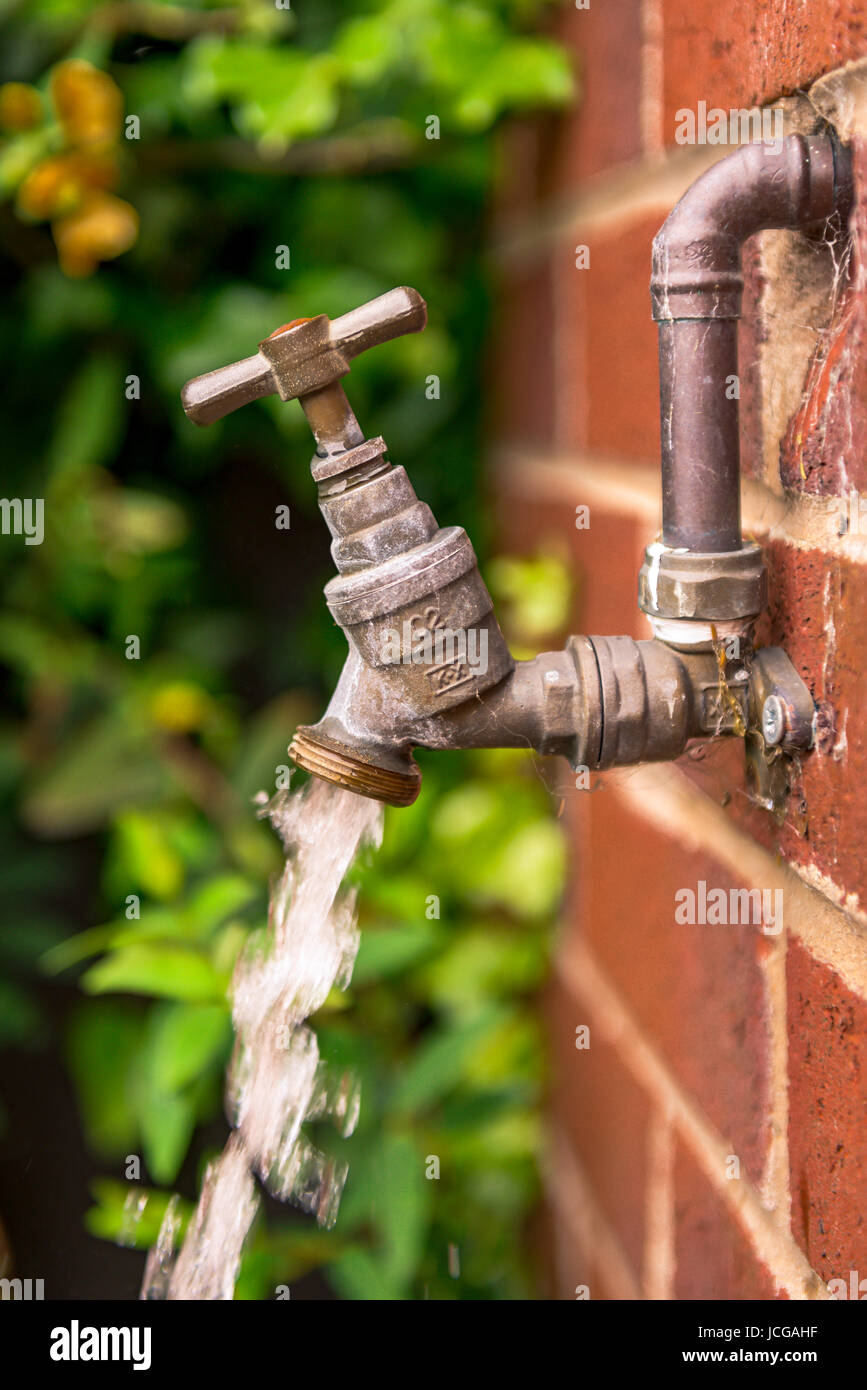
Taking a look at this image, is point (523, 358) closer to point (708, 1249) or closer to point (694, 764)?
point (694, 764)

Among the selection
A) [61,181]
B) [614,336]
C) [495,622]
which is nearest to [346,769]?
[495,622]

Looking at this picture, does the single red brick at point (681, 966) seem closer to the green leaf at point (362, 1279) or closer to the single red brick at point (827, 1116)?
the single red brick at point (827, 1116)

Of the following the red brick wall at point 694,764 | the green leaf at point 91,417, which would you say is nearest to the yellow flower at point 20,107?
the green leaf at point 91,417

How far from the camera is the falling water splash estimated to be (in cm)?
66

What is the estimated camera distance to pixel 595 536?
3.05ft

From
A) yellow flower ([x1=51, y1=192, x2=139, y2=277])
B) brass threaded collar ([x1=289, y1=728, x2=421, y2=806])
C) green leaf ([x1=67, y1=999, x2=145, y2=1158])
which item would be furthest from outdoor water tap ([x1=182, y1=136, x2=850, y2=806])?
green leaf ([x1=67, y1=999, x2=145, y2=1158])

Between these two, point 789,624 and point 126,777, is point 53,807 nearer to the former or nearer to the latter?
point 126,777

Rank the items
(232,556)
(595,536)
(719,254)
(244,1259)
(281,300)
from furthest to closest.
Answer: (232,556), (281,300), (595,536), (244,1259), (719,254)

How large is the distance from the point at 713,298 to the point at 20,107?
2.45ft

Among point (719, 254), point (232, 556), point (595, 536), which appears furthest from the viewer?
point (232, 556)
